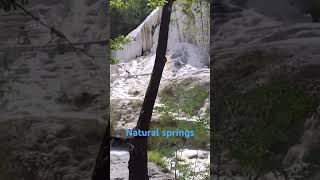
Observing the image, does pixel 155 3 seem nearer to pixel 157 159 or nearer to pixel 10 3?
pixel 10 3

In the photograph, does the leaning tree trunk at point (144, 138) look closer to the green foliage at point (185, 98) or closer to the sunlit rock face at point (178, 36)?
the green foliage at point (185, 98)

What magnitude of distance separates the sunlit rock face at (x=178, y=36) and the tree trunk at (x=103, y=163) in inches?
106

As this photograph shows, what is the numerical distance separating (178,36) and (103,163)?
3538 millimetres

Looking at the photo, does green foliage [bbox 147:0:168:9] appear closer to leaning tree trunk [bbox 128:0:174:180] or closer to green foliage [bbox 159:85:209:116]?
leaning tree trunk [bbox 128:0:174:180]

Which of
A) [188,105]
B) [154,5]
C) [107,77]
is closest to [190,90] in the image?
[188,105]

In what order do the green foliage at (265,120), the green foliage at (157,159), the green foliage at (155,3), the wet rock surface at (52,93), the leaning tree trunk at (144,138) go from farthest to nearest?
the green foliage at (157,159) → the leaning tree trunk at (144,138) → the green foliage at (155,3) → the wet rock surface at (52,93) → the green foliage at (265,120)

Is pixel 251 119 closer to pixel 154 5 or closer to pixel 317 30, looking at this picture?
pixel 317 30

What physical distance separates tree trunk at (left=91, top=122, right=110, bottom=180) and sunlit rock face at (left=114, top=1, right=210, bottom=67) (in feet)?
8.82

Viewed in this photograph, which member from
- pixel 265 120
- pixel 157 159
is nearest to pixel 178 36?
pixel 157 159

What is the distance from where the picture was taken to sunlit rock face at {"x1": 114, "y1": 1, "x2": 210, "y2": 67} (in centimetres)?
577

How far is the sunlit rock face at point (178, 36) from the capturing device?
5.77 m

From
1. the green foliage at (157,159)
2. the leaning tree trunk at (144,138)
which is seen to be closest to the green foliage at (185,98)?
the green foliage at (157,159)

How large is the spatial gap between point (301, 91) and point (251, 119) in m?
0.34

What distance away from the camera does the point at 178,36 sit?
632cm
